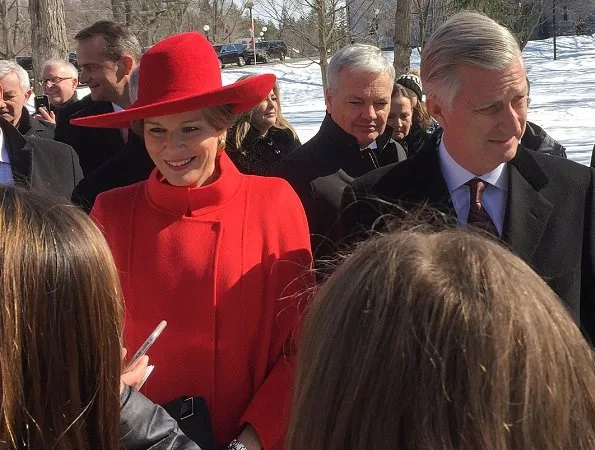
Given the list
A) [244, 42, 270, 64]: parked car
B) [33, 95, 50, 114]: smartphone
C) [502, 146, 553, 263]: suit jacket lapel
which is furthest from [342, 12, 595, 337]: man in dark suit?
[244, 42, 270, 64]: parked car

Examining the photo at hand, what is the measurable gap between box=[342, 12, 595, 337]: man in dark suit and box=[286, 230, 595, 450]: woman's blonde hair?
109 cm

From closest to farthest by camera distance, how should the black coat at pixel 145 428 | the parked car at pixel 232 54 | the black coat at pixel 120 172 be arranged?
1. the black coat at pixel 145 428
2. the black coat at pixel 120 172
3. the parked car at pixel 232 54

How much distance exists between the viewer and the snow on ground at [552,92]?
16.4 meters

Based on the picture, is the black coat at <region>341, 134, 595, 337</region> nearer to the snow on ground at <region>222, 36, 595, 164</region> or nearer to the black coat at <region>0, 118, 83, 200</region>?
the black coat at <region>0, 118, 83, 200</region>

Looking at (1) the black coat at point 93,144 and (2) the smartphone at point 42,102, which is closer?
(1) the black coat at point 93,144

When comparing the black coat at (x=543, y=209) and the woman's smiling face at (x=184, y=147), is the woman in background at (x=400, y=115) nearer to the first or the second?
the black coat at (x=543, y=209)

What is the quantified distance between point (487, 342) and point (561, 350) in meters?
0.12

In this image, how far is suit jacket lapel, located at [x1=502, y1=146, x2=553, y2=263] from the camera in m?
2.15

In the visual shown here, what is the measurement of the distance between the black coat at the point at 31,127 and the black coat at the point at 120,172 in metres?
2.30

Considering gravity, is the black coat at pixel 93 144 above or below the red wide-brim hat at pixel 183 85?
below

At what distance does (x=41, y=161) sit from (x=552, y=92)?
23.5 m

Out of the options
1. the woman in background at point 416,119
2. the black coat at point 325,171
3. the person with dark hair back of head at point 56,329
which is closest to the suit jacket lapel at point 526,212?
the black coat at point 325,171

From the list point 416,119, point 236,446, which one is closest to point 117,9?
point 416,119

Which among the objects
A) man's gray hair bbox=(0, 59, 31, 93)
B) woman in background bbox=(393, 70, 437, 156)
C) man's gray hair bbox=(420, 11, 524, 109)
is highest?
man's gray hair bbox=(420, 11, 524, 109)
